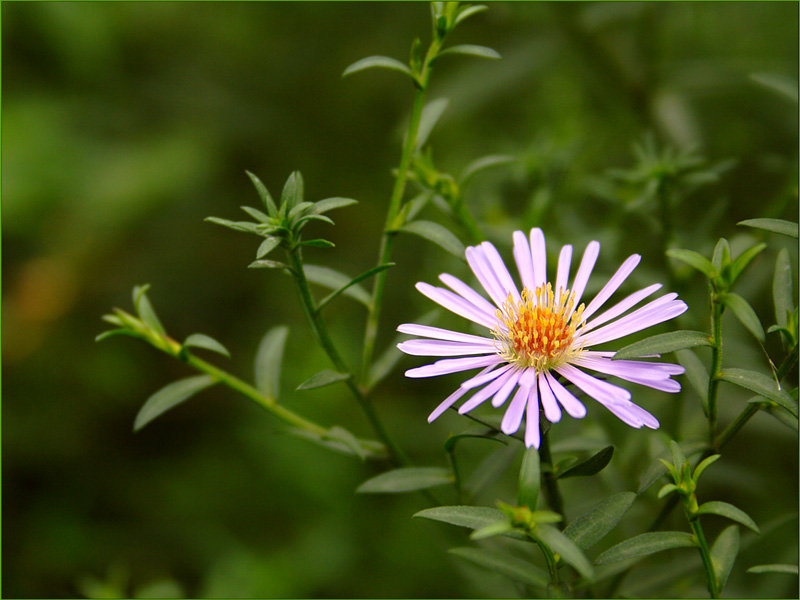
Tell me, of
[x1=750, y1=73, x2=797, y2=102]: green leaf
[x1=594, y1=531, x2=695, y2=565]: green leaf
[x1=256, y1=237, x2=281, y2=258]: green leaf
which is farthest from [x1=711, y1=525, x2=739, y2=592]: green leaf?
[x1=750, y1=73, x2=797, y2=102]: green leaf

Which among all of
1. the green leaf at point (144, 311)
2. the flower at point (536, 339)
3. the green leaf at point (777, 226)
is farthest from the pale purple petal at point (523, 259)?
the green leaf at point (144, 311)

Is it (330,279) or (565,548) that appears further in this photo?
(330,279)

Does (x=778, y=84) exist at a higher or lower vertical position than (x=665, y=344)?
higher

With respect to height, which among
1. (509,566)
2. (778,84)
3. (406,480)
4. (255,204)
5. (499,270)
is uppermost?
(255,204)

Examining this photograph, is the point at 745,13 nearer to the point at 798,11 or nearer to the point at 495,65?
the point at 798,11

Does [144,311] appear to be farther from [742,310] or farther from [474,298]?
[742,310]

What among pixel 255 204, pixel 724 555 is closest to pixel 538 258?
pixel 724 555

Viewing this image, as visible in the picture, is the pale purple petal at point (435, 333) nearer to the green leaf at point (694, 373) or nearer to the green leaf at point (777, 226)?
the green leaf at point (694, 373)
